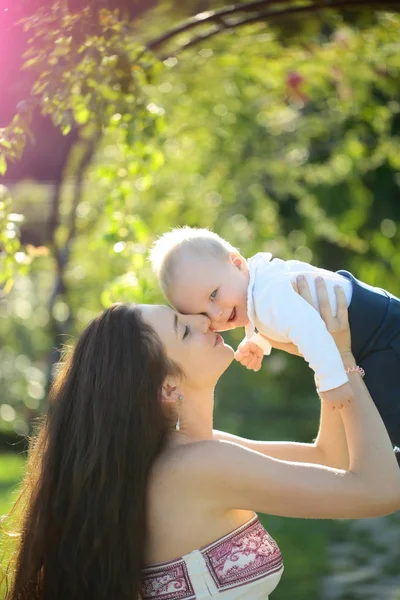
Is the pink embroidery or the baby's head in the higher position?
the baby's head

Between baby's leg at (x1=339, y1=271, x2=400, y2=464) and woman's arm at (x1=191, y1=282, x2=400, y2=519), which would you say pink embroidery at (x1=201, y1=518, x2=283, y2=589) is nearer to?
woman's arm at (x1=191, y1=282, x2=400, y2=519)

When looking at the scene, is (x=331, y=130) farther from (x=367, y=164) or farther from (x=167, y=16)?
(x=167, y=16)

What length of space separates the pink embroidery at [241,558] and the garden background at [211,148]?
1.12 m

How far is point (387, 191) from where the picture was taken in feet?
18.8

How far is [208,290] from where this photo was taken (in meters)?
2.77

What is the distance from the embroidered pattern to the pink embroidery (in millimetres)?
68

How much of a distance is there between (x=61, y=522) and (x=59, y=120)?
1.30 meters

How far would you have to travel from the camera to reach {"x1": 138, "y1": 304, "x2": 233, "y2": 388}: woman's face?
8.21ft

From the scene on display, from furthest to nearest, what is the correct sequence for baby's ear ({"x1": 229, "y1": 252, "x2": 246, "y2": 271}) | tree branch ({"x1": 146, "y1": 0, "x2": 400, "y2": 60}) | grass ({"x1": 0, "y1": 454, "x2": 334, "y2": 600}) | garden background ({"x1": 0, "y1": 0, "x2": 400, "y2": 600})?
grass ({"x1": 0, "y1": 454, "x2": 334, "y2": 600}), tree branch ({"x1": 146, "y1": 0, "x2": 400, "y2": 60}), garden background ({"x1": 0, "y1": 0, "x2": 400, "y2": 600}), baby's ear ({"x1": 229, "y1": 252, "x2": 246, "y2": 271})

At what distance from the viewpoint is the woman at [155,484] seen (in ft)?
7.80

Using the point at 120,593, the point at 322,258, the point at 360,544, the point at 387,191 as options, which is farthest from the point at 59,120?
the point at 360,544

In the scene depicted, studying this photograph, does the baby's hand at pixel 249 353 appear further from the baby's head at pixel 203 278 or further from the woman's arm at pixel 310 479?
the woman's arm at pixel 310 479

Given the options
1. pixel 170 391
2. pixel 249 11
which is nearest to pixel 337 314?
pixel 170 391

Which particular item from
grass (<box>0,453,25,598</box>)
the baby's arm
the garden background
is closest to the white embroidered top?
the baby's arm
